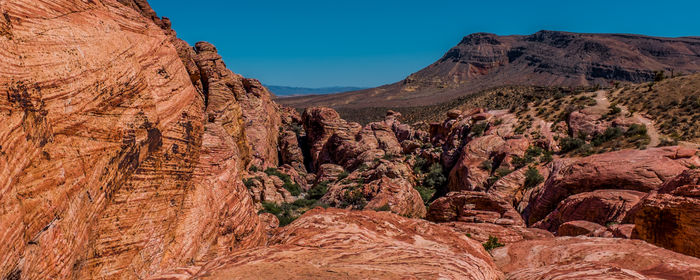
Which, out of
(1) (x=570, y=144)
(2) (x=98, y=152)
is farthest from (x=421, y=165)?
(2) (x=98, y=152)

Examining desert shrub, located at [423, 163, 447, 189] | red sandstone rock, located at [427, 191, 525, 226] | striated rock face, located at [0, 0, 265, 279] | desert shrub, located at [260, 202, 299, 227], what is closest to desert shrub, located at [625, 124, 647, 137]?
desert shrub, located at [423, 163, 447, 189]

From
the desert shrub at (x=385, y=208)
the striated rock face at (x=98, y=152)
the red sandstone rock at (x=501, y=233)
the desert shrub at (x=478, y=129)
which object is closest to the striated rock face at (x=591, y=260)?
the red sandstone rock at (x=501, y=233)

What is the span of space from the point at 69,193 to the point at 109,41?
317cm

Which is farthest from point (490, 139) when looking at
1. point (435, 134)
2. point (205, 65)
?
point (205, 65)

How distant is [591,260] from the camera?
8523 mm

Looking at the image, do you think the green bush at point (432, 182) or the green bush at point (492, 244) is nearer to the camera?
the green bush at point (492, 244)

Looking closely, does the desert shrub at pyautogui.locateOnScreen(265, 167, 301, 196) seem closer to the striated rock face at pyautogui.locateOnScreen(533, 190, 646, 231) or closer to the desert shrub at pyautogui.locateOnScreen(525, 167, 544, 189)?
the desert shrub at pyautogui.locateOnScreen(525, 167, 544, 189)

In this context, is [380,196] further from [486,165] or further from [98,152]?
[98,152]

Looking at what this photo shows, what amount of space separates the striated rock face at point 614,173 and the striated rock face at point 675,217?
515 cm

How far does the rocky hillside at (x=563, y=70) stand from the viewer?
5615 inches

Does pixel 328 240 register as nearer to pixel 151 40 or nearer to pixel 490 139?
pixel 151 40

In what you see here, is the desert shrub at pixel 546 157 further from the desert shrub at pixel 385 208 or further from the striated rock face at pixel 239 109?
the striated rock face at pixel 239 109

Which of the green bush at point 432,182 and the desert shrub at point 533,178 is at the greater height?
the desert shrub at point 533,178

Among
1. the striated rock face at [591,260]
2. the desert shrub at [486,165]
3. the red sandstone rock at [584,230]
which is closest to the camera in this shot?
the striated rock face at [591,260]
